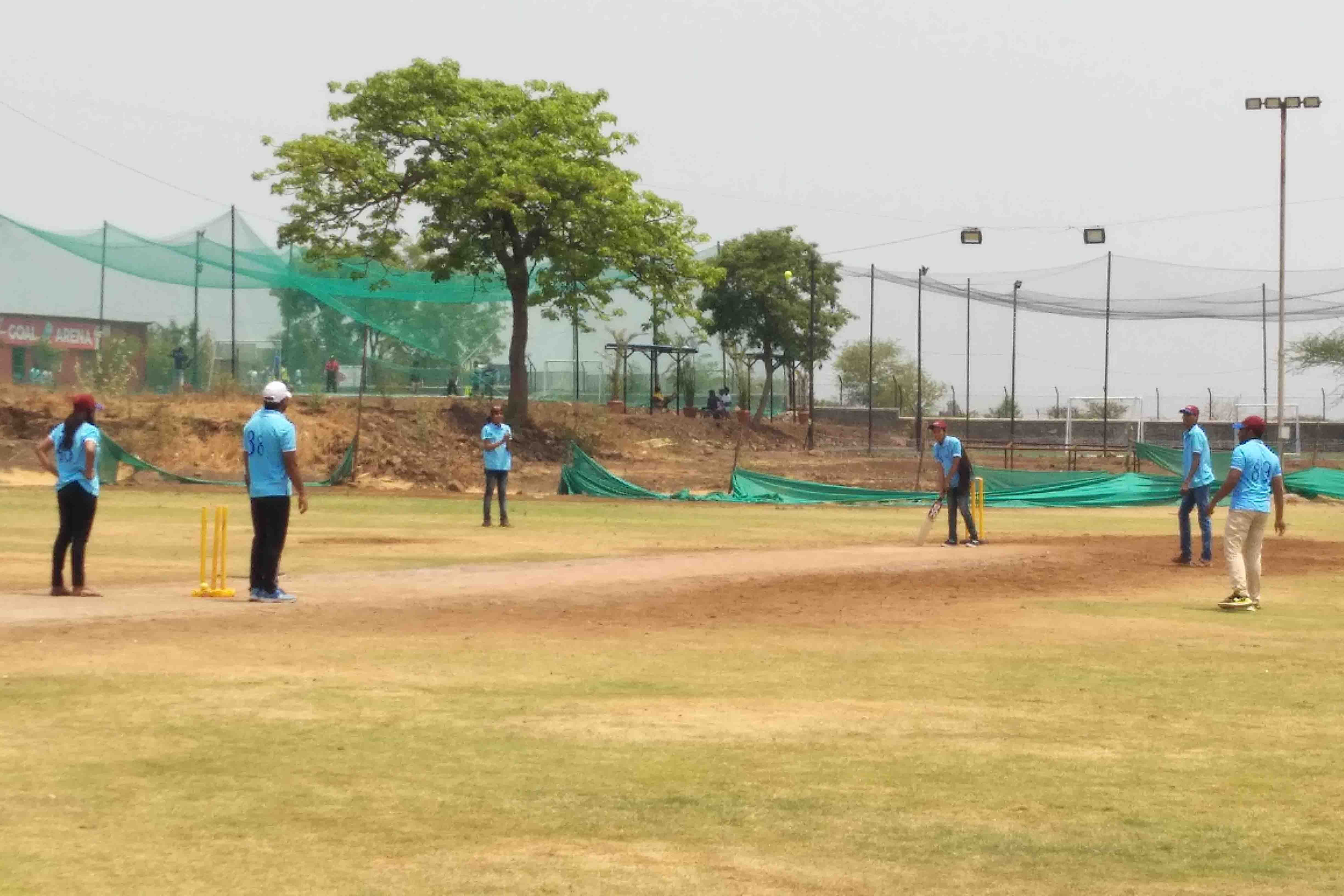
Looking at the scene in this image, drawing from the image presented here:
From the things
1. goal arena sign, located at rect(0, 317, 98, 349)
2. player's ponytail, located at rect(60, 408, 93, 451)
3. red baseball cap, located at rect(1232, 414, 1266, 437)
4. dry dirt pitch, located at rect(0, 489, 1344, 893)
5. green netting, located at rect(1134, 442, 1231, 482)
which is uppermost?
goal arena sign, located at rect(0, 317, 98, 349)

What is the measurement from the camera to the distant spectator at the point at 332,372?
2018 inches

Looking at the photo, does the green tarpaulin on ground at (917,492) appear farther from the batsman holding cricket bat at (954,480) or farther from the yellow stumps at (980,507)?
the batsman holding cricket bat at (954,480)

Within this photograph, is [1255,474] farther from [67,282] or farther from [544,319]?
[544,319]

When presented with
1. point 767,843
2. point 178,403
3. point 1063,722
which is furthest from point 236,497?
point 767,843

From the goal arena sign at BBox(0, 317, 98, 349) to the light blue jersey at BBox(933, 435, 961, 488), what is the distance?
27630 millimetres

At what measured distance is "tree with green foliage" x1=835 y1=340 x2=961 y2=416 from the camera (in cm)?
7900

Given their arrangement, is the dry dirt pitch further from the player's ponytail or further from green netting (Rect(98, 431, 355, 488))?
green netting (Rect(98, 431, 355, 488))

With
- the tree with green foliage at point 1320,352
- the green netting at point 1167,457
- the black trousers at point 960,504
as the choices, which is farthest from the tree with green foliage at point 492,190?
the tree with green foliage at point 1320,352

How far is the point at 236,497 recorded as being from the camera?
121ft

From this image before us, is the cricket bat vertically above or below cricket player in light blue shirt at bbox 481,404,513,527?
below

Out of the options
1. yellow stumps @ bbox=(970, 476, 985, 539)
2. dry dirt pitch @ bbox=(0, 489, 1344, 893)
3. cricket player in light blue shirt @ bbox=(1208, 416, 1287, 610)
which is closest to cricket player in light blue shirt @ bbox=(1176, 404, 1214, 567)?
dry dirt pitch @ bbox=(0, 489, 1344, 893)

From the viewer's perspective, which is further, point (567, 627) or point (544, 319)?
point (544, 319)

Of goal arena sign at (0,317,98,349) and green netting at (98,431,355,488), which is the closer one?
green netting at (98,431,355,488)

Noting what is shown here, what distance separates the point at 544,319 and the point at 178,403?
47.9ft
